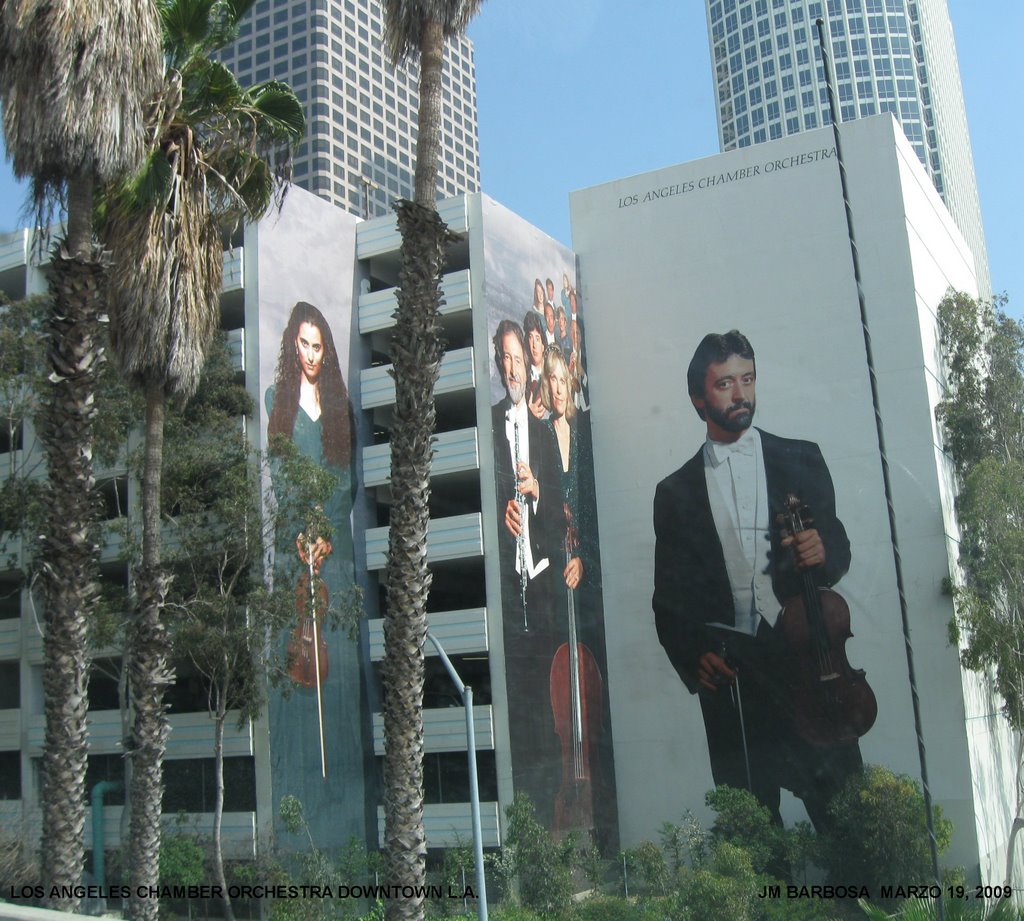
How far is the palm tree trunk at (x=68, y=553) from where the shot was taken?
14625mm

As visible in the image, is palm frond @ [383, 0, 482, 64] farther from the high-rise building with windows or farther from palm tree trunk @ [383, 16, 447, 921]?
the high-rise building with windows

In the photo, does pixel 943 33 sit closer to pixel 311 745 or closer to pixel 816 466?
pixel 816 466

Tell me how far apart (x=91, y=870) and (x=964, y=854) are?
80.8 feet

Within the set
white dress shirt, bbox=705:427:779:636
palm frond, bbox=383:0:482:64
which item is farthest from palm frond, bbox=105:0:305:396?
white dress shirt, bbox=705:427:779:636

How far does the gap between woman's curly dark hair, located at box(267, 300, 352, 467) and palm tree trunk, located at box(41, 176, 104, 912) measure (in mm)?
16279

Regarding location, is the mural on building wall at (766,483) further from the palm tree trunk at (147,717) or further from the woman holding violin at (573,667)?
the palm tree trunk at (147,717)

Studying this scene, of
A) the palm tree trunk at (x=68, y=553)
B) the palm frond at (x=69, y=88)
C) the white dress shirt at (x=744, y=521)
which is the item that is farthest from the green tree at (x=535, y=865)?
the palm frond at (x=69, y=88)

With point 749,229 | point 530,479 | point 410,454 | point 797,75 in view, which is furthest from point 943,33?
point 410,454

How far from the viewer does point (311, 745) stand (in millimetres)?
30969

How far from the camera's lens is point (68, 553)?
1468 centimetres

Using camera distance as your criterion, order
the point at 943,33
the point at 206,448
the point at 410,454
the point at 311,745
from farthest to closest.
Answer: the point at 943,33
the point at 311,745
the point at 206,448
the point at 410,454

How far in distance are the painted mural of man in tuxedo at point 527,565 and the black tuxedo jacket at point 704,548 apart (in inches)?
143

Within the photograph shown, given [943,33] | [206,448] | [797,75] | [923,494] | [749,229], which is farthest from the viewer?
[943,33]

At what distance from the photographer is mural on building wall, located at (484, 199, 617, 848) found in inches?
1321
